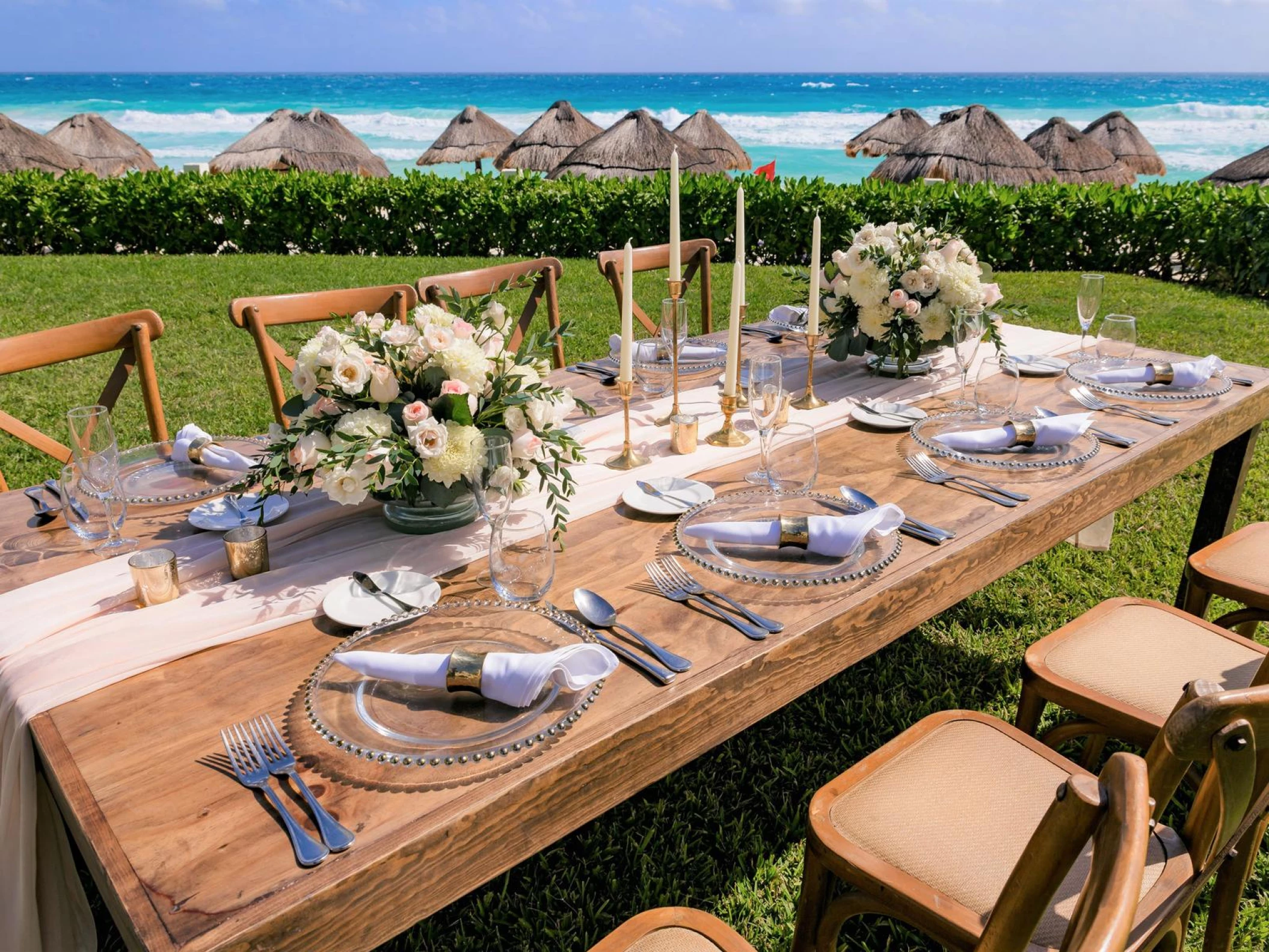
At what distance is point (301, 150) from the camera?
46.3 ft

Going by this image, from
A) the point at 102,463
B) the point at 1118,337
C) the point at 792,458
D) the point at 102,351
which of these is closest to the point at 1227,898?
the point at 792,458

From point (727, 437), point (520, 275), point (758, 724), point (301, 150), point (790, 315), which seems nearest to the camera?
point (727, 437)

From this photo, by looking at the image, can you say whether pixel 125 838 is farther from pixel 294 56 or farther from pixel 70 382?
pixel 294 56

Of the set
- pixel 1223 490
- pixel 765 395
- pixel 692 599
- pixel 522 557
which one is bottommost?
pixel 1223 490

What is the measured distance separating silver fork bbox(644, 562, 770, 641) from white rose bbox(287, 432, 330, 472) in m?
0.67

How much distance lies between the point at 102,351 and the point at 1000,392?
2.61 metres

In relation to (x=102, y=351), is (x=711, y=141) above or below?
above

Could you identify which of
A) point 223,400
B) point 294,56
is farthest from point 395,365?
point 294,56

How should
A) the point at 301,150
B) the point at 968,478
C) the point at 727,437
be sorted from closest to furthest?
1. the point at 968,478
2. the point at 727,437
3. the point at 301,150

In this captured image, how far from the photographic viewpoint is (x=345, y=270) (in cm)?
862

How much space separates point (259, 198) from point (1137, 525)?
29.7 feet

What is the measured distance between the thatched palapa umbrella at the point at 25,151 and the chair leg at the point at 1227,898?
1421cm

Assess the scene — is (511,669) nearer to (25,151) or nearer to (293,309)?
(293,309)

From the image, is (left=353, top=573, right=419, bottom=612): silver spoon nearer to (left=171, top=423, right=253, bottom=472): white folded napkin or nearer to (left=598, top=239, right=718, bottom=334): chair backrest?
(left=171, top=423, right=253, bottom=472): white folded napkin
